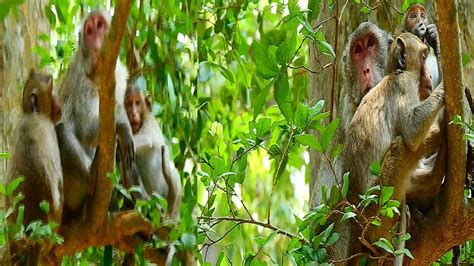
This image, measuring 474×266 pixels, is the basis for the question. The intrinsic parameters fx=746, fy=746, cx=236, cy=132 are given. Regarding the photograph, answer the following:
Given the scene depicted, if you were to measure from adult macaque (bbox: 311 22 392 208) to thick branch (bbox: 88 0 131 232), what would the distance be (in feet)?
3.70

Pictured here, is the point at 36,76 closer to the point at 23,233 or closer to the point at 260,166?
the point at 23,233

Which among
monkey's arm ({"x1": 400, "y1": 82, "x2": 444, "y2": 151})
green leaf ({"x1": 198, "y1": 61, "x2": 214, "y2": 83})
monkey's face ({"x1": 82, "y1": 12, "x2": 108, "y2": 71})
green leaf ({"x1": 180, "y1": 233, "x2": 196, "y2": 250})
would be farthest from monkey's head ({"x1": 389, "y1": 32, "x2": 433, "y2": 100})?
monkey's face ({"x1": 82, "y1": 12, "x2": 108, "y2": 71})

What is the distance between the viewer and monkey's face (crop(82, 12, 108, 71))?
4215 mm

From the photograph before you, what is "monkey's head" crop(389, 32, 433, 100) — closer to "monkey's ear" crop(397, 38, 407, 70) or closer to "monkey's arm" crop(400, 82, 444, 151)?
"monkey's ear" crop(397, 38, 407, 70)

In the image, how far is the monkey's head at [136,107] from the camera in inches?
182

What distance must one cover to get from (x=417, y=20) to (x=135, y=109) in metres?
1.84

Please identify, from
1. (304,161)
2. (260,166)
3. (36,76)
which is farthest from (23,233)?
(260,166)

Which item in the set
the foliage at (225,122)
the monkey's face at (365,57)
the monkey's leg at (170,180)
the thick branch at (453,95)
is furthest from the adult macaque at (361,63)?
the monkey's leg at (170,180)

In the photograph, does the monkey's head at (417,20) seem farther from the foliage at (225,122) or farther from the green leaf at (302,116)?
the green leaf at (302,116)

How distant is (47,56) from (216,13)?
0.98 meters

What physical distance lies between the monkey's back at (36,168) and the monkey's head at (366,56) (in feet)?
5.13

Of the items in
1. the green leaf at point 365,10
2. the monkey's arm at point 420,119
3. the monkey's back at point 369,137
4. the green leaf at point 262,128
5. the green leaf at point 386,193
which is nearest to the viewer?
the green leaf at point 386,193

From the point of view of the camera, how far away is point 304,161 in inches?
244

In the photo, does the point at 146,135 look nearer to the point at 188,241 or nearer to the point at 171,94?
the point at 171,94
